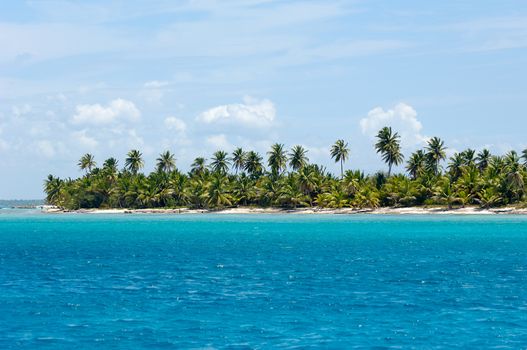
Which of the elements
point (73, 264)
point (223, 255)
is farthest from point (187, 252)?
point (73, 264)

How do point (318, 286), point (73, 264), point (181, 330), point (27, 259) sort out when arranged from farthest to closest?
1. point (27, 259)
2. point (73, 264)
3. point (318, 286)
4. point (181, 330)

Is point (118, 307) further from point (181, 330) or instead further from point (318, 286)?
point (318, 286)

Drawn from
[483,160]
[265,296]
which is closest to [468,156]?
[483,160]

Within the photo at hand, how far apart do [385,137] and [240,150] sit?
3791 cm

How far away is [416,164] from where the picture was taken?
156625 millimetres

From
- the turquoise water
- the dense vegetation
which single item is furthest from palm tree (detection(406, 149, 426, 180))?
the turquoise water

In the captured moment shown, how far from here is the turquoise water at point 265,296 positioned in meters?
27.5

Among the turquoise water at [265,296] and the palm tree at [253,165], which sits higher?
the palm tree at [253,165]

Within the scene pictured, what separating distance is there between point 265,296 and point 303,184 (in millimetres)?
120206

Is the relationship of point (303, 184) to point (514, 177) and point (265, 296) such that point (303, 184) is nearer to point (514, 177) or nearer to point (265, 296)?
point (514, 177)

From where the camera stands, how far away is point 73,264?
5475cm

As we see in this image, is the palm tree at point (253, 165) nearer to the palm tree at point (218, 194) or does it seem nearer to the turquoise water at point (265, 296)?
the palm tree at point (218, 194)

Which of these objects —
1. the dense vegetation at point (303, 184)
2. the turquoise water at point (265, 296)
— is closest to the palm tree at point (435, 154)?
the dense vegetation at point (303, 184)

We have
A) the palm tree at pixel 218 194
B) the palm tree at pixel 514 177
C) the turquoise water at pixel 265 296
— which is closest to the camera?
the turquoise water at pixel 265 296
